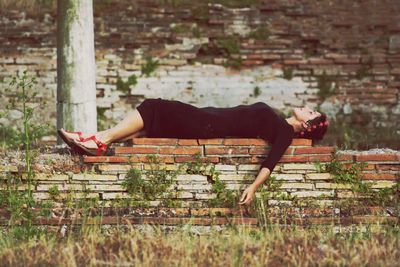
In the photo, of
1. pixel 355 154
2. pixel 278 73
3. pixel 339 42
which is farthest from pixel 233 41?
pixel 355 154

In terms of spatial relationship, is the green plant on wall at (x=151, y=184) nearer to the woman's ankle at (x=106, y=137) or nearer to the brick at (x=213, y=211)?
the brick at (x=213, y=211)

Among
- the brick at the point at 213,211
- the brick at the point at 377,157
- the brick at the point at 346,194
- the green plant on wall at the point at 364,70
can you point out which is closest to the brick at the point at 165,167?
the brick at the point at 213,211

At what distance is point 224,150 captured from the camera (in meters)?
4.92

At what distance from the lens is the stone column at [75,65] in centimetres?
605

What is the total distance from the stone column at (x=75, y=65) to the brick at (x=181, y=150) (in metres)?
1.41

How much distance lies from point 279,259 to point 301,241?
27cm

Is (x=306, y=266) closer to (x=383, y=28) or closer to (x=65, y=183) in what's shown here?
(x=65, y=183)

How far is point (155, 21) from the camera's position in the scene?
859 cm

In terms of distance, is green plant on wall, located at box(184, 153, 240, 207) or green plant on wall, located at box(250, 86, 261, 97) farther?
green plant on wall, located at box(250, 86, 261, 97)

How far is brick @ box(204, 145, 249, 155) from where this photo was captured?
4.91m

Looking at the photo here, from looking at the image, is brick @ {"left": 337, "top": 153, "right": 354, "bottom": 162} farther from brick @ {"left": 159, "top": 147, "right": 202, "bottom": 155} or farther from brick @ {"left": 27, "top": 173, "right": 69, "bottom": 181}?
brick @ {"left": 27, "top": 173, "right": 69, "bottom": 181}

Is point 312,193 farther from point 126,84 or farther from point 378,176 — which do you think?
point 126,84

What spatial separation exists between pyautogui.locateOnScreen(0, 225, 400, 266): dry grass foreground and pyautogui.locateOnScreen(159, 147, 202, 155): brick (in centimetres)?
79

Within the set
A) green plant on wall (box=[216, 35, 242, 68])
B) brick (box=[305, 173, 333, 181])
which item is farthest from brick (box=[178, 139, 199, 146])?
green plant on wall (box=[216, 35, 242, 68])
